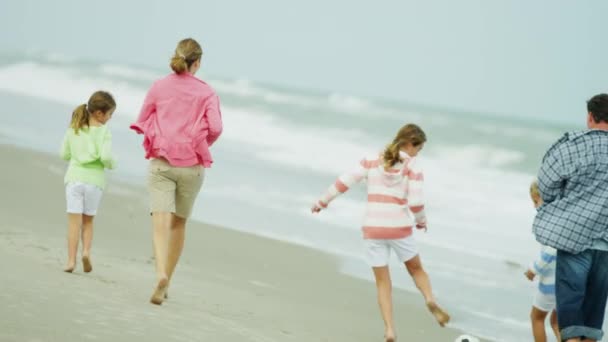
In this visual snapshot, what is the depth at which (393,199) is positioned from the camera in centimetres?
606

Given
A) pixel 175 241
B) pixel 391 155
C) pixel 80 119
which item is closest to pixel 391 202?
pixel 391 155

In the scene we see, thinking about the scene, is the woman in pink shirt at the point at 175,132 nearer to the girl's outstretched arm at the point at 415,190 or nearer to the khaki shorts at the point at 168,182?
the khaki shorts at the point at 168,182

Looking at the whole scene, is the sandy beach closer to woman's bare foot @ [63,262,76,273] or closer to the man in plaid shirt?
woman's bare foot @ [63,262,76,273]

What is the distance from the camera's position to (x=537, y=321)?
19.7 ft

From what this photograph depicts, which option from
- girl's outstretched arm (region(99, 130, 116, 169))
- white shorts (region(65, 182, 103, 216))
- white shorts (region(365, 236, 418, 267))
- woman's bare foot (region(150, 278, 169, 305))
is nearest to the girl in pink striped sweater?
white shorts (region(365, 236, 418, 267))

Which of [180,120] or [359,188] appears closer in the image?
[180,120]

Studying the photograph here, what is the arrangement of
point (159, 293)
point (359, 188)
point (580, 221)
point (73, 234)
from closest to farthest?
point (580, 221) < point (159, 293) < point (73, 234) < point (359, 188)

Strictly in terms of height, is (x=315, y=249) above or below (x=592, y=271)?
below

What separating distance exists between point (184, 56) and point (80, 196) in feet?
4.79

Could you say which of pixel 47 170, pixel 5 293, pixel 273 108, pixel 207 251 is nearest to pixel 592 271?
pixel 5 293

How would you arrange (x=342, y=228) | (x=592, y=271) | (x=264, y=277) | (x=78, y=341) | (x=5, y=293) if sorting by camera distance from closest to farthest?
(x=78, y=341), (x=5, y=293), (x=592, y=271), (x=264, y=277), (x=342, y=228)

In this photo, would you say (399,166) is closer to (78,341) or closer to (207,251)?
(78,341)

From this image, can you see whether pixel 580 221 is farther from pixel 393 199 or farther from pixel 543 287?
pixel 393 199

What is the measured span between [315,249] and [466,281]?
1.67m
